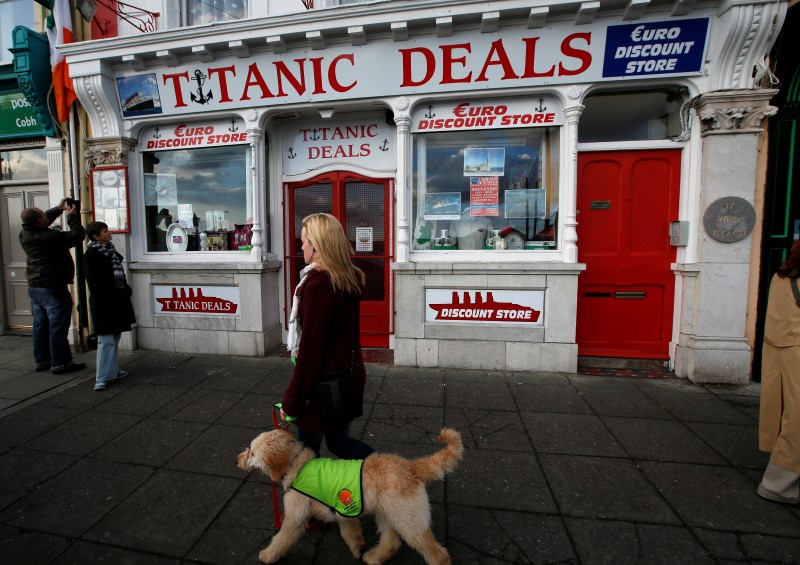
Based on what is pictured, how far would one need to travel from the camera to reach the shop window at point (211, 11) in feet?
19.9

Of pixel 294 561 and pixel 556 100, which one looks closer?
pixel 294 561

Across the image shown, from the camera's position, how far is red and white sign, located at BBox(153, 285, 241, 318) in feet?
19.4

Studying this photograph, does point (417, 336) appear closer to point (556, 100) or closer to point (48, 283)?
point (556, 100)

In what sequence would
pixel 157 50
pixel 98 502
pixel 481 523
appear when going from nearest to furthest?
pixel 481 523, pixel 98 502, pixel 157 50

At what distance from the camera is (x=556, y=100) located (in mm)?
5098

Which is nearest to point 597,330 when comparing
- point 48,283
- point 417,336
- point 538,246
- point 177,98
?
point 538,246

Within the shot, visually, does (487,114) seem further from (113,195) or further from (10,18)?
(10,18)

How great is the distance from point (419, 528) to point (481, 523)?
30.7 inches

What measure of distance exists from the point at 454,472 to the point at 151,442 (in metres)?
2.65

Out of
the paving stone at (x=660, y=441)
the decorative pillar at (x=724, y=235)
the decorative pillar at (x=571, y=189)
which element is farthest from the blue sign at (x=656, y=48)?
the paving stone at (x=660, y=441)

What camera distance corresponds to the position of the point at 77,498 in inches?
110

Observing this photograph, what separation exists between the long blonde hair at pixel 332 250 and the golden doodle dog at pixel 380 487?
0.86 m

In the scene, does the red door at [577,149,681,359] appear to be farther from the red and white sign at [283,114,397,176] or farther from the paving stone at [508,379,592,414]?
the red and white sign at [283,114,397,176]

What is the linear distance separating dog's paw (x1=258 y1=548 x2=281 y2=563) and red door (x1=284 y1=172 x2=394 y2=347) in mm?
3989
